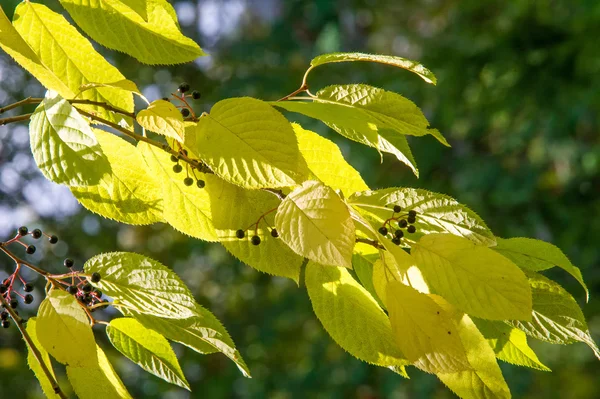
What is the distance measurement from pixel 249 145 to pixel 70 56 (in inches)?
7.3

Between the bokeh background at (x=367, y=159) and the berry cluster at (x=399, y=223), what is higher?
the berry cluster at (x=399, y=223)

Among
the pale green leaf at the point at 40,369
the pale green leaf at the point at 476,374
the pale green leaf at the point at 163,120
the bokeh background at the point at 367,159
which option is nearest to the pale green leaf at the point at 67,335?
the pale green leaf at the point at 40,369

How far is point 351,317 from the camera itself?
1.66 feet

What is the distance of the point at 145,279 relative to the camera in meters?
0.49

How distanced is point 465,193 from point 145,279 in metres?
3.68

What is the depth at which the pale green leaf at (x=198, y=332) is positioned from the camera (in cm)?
51

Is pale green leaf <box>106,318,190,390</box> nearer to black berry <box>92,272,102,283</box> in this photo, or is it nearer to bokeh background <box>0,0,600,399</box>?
black berry <box>92,272,102,283</box>

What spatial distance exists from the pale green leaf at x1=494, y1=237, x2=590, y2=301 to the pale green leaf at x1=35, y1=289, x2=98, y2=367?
282 mm

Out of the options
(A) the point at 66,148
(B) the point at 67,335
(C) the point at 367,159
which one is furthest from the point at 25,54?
(C) the point at 367,159

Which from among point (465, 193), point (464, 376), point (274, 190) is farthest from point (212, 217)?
point (465, 193)

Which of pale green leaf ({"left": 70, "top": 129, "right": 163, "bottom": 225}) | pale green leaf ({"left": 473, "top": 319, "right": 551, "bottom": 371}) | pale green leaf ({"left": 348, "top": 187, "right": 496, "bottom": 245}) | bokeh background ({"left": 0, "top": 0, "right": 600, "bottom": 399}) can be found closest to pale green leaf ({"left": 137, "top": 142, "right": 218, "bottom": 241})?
pale green leaf ({"left": 70, "top": 129, "right": 163, "bottom": 225})

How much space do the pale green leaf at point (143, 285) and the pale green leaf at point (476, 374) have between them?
18 cm

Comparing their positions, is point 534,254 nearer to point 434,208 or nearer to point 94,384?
point 434,208

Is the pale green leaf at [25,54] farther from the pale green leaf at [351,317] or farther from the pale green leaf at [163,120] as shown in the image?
the pale green leaf at [351,317]
